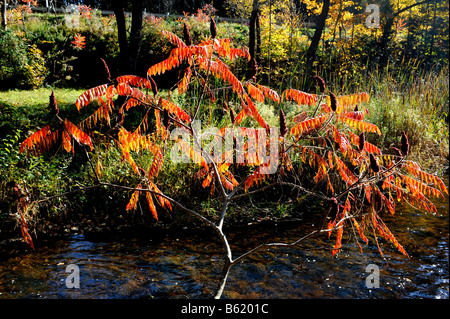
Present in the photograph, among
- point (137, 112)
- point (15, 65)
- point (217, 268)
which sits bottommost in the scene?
point (217, 268)

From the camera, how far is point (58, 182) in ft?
19.5

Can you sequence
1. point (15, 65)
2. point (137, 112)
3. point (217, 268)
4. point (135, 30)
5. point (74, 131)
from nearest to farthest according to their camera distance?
point (74, 131) < point (217, 268) < point (135, 30) < point (137, 112) < point (15, 65)

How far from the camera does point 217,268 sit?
4.55 meters

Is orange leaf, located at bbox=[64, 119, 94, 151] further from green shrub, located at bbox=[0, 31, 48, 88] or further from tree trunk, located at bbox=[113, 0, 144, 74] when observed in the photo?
green shrub, located at bbox=[0, 31, 48, 88]

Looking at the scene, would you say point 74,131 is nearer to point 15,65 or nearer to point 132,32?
point 132,32

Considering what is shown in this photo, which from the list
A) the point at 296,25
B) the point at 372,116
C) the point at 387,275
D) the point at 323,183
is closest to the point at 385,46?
the point at 296,25

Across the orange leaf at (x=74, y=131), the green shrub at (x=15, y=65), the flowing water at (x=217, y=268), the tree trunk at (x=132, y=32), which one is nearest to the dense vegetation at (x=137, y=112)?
the green shrub at (x=15, y=65)

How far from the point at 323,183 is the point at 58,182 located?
472cm

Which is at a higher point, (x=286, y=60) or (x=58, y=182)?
(x=286, y=60)

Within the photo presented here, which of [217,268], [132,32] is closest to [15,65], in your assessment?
[132,32]

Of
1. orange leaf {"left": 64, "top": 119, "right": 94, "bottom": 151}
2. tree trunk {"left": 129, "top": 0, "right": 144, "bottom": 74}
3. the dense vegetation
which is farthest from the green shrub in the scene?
orange leaf {"left": 64, "top": 119, "right": 94, "bottom": 151}

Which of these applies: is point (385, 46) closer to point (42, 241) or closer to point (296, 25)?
point (296, 25)

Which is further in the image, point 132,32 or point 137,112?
point 137,112
